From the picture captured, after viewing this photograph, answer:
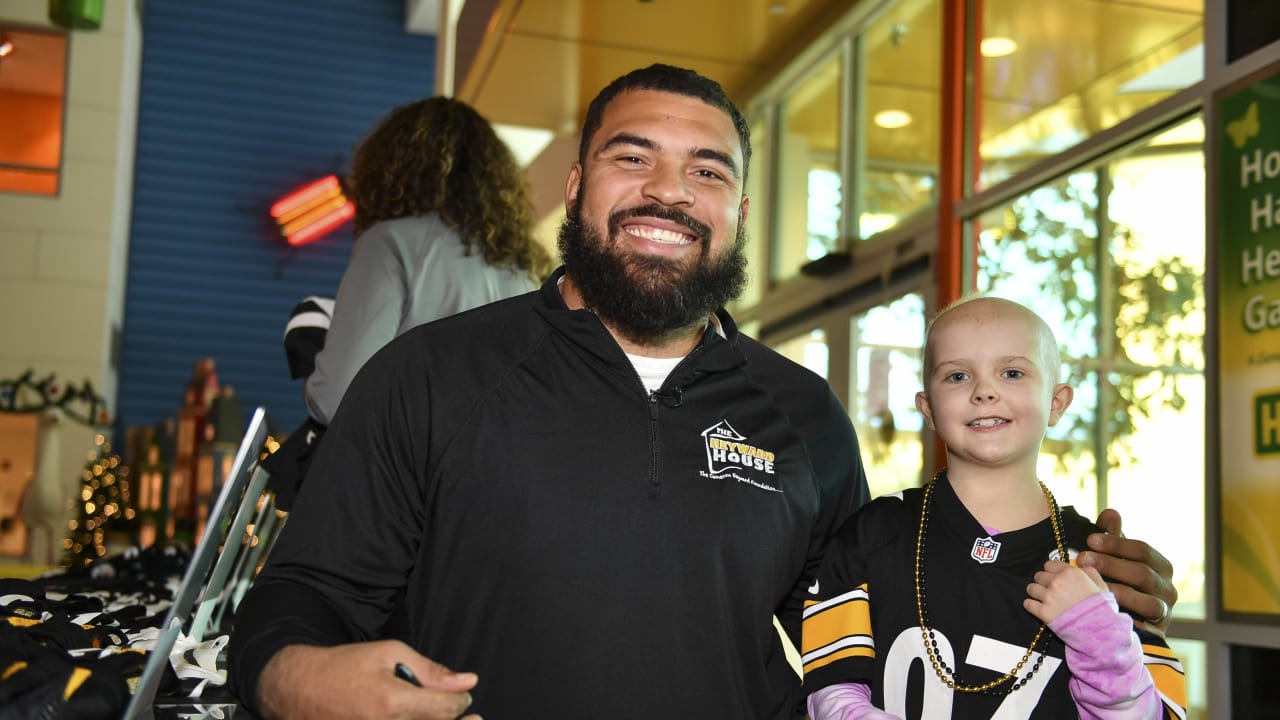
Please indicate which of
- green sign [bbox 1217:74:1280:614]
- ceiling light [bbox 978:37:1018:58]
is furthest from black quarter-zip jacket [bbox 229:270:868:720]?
ceiling light [bbox 978:37:1018:58]

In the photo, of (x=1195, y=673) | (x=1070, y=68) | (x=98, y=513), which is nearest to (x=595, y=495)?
(x=1195, y=673)

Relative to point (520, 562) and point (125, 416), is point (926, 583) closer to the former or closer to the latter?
point (520, 562)

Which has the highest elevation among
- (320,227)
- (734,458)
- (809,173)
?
(320,227)

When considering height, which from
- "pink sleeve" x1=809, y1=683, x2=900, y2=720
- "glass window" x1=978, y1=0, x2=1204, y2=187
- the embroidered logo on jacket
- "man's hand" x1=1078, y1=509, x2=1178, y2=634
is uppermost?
"glass window" x1=978, y1=0, x2=1204, y2=187

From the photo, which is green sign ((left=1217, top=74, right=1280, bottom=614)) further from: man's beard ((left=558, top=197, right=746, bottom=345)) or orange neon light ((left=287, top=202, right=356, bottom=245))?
orange neon light ((left=287, top=202, right=356, bottom=245))

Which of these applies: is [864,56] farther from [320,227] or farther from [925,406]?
[320,227]

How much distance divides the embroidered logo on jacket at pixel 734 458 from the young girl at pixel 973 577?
18 centimetres

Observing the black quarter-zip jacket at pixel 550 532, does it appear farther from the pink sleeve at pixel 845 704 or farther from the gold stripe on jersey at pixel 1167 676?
the gold stripe on jersey at pixel 1167 676

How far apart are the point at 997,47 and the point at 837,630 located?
4072mm

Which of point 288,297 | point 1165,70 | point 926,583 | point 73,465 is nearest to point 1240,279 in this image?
point 1165,70

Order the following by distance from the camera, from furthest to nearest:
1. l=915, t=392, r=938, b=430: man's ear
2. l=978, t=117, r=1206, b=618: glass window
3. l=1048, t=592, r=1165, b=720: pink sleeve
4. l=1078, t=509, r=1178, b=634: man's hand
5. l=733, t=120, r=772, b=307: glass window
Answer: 1. l=733, t=120, r=772, b=307: glass window
2. l=978, t=117, r=1206, b=618: glass window
3. l=915, t=392, r=938, b=430: man's ear
4. l=1078, t=509, r=1178, b=634: man's hand
5. l=1048, t=592, r=1165, b=720: pink sleeve

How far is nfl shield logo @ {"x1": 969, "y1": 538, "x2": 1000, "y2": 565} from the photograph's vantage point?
Answer: 183 centimetres

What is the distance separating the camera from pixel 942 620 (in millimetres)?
1807

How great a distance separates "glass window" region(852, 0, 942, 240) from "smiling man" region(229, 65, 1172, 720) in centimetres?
405
